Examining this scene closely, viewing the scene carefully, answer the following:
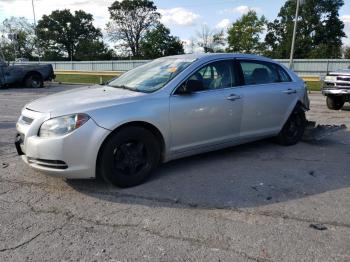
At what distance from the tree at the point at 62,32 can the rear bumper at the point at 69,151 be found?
3399 inches

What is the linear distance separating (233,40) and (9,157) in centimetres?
7582

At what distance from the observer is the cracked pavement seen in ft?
10.5

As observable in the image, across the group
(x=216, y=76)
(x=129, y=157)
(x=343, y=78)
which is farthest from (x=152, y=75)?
(x=343, y=78)

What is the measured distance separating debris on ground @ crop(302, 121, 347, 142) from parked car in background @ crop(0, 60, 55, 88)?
15611mm

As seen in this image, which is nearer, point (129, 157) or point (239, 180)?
point (129, 157)

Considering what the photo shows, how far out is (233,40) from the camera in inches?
3071

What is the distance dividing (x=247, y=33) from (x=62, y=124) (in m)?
76.7

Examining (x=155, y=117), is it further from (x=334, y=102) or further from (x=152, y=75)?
(x=334, y=102)

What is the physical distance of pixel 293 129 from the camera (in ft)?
21.9

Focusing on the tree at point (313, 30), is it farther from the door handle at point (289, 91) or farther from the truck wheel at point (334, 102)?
the door handle at point (289, 91)

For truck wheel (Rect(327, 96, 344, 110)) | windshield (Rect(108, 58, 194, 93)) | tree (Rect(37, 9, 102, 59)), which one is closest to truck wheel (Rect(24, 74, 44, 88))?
truck wheel (Rect(327, 96, 344, 110))

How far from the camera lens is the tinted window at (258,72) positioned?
580 cm

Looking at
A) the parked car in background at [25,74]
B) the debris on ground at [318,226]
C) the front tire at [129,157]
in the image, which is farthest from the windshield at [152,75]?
the parked car in background at [25,74]

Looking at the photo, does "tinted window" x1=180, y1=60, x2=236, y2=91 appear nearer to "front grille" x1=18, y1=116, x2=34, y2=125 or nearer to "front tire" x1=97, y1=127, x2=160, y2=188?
"front tire" x1=97, y1=127, x2=160, y2=188
